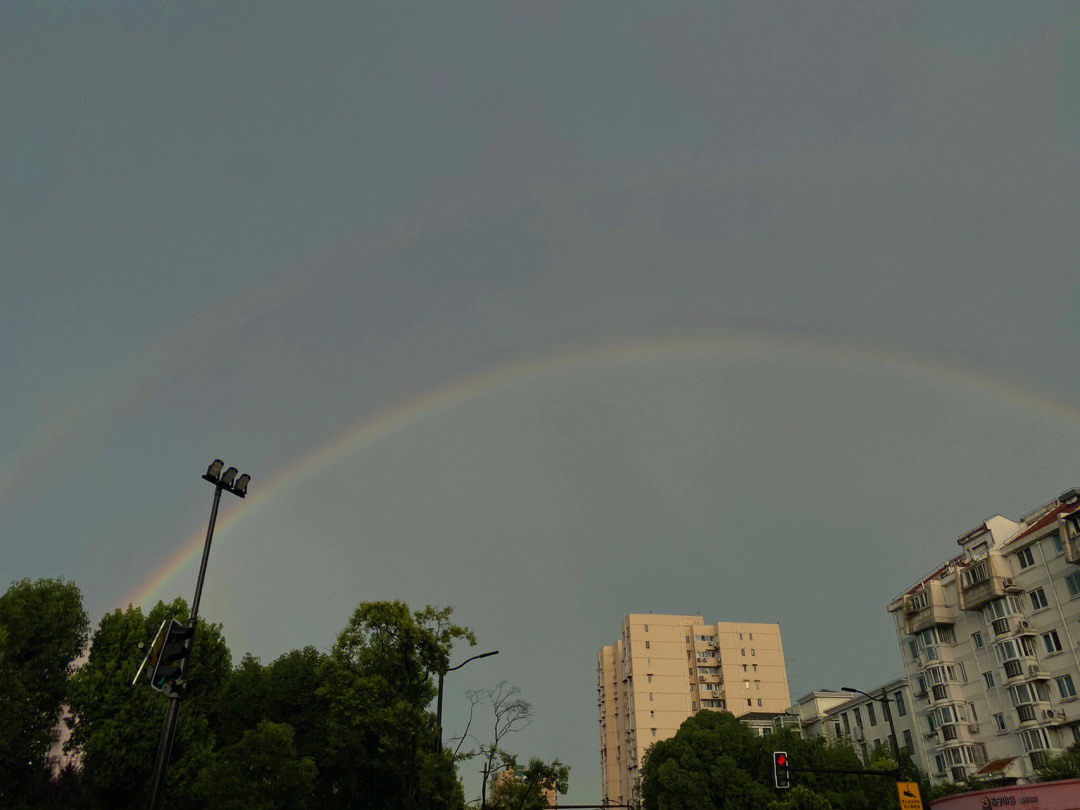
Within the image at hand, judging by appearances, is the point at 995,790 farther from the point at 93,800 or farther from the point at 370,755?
the point at 93,800

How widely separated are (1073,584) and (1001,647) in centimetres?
790

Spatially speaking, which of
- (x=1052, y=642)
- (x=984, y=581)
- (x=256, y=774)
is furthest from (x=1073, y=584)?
(x=256, y=774)

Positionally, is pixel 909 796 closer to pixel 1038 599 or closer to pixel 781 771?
pixel 781 771

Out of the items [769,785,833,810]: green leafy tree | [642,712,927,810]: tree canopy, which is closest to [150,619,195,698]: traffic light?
[769,785,833,810]: green leafy tree

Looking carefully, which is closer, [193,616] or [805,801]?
[193,616]

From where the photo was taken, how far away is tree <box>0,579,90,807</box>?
4281 centimetres

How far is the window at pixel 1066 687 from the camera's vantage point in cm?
5544

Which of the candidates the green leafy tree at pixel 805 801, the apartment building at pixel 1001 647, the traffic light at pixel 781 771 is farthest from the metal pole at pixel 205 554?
the apartment building at pixel 1001 647

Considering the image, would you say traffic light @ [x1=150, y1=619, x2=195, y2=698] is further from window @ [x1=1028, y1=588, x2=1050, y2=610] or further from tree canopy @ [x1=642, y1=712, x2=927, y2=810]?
window @ [x1=1028, y1=588, x2=1050, y2=610]

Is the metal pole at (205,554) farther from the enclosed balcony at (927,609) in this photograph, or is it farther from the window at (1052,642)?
the enclosed balcony at (927,609)

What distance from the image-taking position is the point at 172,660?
14.3m

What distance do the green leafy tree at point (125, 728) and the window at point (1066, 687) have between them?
192 feet

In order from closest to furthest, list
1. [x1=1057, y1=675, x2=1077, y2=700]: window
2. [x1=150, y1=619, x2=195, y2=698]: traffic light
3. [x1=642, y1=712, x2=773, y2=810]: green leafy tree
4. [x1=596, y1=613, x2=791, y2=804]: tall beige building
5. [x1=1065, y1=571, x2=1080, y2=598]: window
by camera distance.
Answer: [x1=150, y1=619, x2=195, y2=698]: traffic light → [x1=1057, y1=675, x2=1077, y2=700]: window → [x1=1065, y1=571, x2=1080, y2=598]: window → [x1=642, y1=712, x2=773, y2=810]: green leafy tree → [x1=596, y1=613, x2=791, y2=804]: tall beige building

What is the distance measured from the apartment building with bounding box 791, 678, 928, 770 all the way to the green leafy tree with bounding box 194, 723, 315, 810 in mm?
49913
